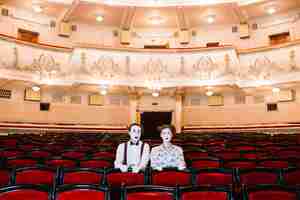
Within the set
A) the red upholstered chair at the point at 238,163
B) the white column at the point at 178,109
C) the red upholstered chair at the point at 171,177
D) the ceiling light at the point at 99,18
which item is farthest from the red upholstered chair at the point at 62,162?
the ceiling light at the point at 99,18

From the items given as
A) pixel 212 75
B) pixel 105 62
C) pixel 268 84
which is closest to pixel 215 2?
pixel 212 75

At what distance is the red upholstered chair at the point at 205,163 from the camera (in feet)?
15.2

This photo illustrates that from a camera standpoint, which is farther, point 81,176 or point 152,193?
point 81,176

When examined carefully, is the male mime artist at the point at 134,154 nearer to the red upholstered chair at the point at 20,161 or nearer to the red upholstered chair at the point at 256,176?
the red upholstered chair at the point at 256,176

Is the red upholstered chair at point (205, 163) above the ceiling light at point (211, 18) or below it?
below

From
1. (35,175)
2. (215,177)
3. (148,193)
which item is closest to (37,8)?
(35,175)

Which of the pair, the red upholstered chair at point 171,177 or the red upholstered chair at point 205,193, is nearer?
the red upholstered chair at point 205,193

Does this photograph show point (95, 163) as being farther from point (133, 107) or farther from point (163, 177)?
point (133, 107)

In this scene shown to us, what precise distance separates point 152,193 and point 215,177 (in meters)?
1.17

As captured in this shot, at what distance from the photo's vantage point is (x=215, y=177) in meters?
3.58

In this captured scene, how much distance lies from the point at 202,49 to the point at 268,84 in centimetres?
343

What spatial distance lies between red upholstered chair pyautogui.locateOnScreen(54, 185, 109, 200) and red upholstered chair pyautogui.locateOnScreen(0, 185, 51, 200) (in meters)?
0.13

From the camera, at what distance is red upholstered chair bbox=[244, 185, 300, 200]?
257cm

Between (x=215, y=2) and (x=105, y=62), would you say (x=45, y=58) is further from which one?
(x=215, y=2)
